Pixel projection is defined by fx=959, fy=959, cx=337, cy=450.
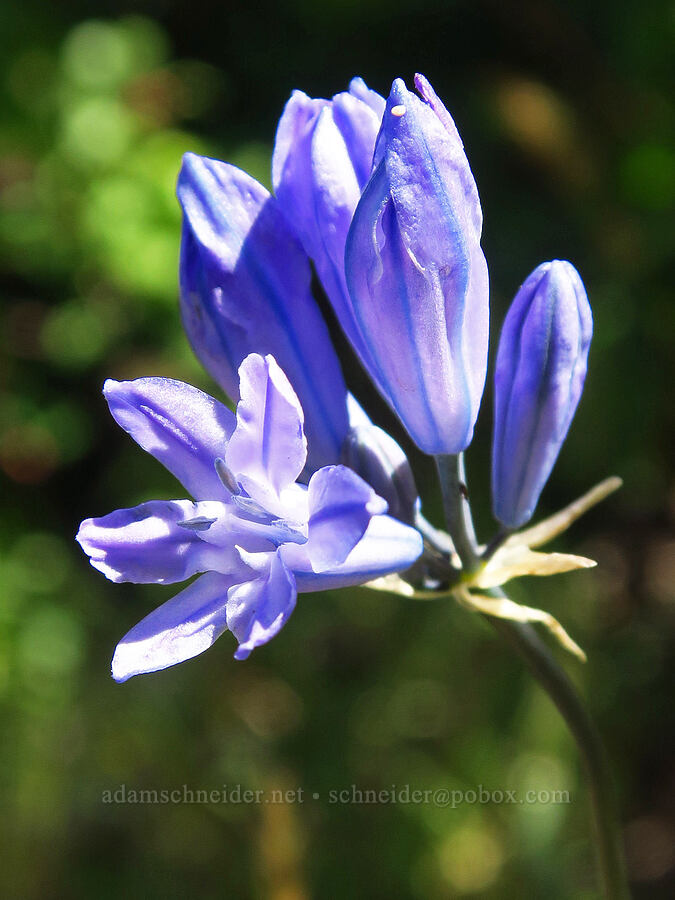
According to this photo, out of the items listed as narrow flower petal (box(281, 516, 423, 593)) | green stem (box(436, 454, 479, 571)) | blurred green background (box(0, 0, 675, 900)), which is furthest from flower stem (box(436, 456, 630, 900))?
blurred green background (box(0, 0, 675, 900))

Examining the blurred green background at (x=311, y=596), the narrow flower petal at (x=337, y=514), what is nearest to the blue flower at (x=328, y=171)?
the narrow flower petal at (x=337, y=514)

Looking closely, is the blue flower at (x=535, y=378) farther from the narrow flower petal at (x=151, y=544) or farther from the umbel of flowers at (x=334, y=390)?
the narrow flower petal at (x=151, y=544)

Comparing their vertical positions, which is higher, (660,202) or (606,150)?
(606,150)

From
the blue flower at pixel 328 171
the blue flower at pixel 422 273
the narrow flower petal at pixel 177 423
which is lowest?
the narrow flower petal at pixel 177 423

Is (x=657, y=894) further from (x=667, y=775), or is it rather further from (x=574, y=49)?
(x=574, y=49)

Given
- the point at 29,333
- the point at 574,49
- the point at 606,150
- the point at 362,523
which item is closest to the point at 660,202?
the point at 606,150

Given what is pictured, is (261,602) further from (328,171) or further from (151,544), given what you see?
(328,171)

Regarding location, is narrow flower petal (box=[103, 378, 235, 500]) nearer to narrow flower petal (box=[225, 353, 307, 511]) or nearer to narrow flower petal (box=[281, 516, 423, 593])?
narrow flower petal (box=[225, 353, 307, 511])

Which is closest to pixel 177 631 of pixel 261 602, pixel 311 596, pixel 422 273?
pixel 261 602
